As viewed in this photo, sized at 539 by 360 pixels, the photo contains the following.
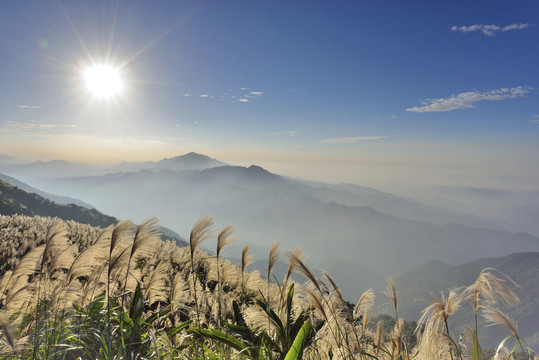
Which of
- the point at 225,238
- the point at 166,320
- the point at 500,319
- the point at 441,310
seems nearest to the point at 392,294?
the point at 441,310

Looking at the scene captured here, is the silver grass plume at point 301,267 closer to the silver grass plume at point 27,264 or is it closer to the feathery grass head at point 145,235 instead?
the feathery grass head at point 145,235

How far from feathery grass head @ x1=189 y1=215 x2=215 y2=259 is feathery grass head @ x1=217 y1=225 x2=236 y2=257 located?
8.1 inches

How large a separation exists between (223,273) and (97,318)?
5.74 feet

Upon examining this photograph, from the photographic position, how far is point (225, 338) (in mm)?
2889

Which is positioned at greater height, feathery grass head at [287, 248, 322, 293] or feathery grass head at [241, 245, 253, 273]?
feathery grass head at [287, 248, 322, 293]

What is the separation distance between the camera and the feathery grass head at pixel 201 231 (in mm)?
2969

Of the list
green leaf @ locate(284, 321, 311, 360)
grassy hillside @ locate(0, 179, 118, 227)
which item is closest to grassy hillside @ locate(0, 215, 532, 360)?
green leaf @ locate(284, 321, 311, 360)

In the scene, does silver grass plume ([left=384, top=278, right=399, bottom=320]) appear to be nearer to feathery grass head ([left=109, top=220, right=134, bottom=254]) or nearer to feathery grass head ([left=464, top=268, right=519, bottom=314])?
feathery grass head ([left=464, top=268, right=519, bottom=314])

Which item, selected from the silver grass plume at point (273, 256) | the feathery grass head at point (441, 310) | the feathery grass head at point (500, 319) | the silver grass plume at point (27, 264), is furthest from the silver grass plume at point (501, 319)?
the silver grass plume at point (27, 264)

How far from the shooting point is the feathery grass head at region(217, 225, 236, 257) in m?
3.20

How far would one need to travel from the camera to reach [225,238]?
10.8 feet

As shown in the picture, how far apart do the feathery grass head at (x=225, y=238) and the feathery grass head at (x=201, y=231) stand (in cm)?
21

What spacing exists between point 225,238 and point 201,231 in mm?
361

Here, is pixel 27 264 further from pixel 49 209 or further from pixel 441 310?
pixel 49 209
